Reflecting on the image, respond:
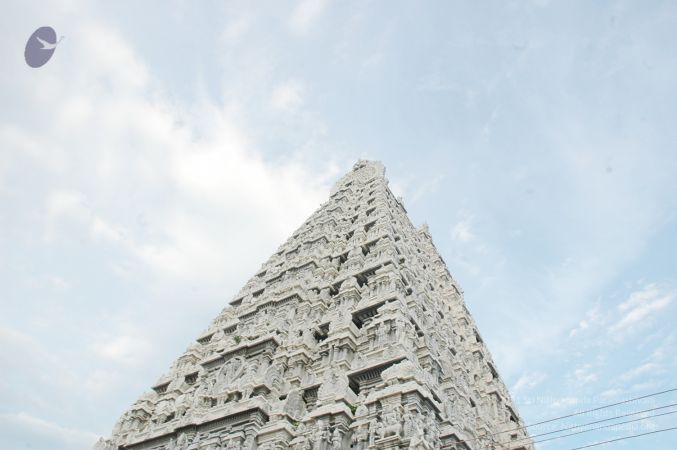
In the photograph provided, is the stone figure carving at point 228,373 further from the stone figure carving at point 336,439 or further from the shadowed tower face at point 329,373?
the stone figure carving at point 336,439

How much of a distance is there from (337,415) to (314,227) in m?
20.4

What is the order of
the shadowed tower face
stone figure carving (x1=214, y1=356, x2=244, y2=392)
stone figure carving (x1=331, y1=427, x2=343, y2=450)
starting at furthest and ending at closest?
stone figure carving (x1=214, y1=356, x2=244, y2=392)
the shadowed tower face
stone figure carving (x1=331, y1=427, x2=343, y2=450)

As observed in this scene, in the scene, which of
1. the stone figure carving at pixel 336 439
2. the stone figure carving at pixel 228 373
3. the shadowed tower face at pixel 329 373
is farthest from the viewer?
the stone figure carving at pixel 228 373

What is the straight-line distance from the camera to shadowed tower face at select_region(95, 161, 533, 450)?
567 inches

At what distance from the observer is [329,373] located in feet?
53.8

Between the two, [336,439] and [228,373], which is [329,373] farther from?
[228,373]

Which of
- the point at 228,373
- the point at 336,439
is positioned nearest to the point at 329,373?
the point at 336,439

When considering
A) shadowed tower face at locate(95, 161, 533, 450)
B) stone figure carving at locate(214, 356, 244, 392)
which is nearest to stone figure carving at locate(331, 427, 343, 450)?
shadowed tower face at locate(95, 161, 533, 450)

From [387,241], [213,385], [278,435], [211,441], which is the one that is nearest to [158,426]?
[213,385]

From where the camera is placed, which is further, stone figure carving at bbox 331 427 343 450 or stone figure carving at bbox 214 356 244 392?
stone figure carving at bbox 214 356 244 392

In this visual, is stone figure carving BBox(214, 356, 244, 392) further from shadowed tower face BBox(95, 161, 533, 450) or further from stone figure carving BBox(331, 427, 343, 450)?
stone figure carving BBox(331, 427, 343, 450)

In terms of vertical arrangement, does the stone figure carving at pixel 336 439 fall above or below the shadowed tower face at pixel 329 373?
below

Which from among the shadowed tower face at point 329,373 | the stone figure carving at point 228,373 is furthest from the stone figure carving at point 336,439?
the stone figure carving at point 228,373

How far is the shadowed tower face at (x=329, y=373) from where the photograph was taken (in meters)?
14.4
